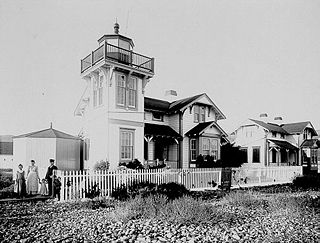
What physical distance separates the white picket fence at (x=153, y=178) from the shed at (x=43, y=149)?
1.62m

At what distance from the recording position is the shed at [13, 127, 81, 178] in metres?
15.8

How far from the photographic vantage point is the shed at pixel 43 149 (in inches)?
623

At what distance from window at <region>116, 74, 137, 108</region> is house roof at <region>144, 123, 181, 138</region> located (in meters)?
2.19

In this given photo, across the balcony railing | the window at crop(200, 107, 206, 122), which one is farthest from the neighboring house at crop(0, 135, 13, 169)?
the window at crop(200, 107, 206, 122)

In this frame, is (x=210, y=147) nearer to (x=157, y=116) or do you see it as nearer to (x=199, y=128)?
(x=199, y=128)

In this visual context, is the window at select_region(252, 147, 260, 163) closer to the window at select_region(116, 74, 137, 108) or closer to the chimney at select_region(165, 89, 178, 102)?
the chimney at select_region(165, 89, 178, 102)

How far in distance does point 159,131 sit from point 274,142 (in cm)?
1447

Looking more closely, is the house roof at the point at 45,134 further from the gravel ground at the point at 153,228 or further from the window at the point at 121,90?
the gravel ground at the point at 153,228

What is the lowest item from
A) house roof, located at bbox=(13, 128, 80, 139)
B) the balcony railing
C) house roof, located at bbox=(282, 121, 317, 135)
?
house roof, located at bbox=(13, 128, 80, 139)

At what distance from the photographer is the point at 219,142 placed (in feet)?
73.3

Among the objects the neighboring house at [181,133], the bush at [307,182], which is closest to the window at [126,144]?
the neighboring house at [181,133]

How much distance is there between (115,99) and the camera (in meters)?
15.7

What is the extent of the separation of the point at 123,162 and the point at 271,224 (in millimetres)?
9940

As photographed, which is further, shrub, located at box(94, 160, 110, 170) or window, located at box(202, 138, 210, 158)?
window, located at box(202, 138, 210, 158)
